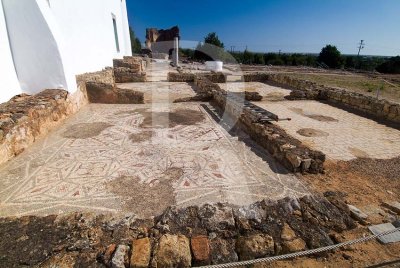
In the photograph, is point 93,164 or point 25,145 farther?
point 25,145

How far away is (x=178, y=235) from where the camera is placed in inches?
87.2

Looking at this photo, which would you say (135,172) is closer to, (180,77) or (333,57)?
(180,77)

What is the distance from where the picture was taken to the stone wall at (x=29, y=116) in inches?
159

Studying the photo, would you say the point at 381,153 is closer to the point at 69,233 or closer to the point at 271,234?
the point at 271,234

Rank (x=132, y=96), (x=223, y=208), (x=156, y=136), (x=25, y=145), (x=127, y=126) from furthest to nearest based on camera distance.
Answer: (x=132, y=96) < (x=127, y=126) < (x=156, y=136) < (x=25, y=145) < (x=223, y=208)

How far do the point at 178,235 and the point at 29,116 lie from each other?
429 centimetres

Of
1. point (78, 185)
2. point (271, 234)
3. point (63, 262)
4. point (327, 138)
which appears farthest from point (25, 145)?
point (327, 138)

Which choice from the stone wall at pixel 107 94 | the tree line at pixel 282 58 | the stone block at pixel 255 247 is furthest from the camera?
the tree line at pixel 282 58

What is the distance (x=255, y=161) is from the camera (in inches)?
164

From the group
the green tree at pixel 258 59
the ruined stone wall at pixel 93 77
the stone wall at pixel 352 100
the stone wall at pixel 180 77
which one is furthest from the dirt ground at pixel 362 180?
the green tree at pixel 258 59

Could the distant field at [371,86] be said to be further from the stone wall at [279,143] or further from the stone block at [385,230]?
the stone block at [385,230]

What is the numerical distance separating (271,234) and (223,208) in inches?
22.1

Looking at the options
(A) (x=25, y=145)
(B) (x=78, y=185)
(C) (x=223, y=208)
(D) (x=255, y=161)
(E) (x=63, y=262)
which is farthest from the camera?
(A) (x=25, y=145)

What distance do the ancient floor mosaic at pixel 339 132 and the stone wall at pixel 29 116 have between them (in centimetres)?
577
